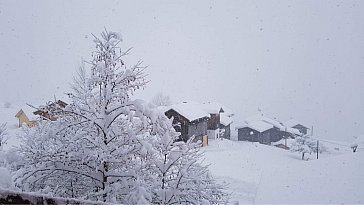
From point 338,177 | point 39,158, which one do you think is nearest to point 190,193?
point 39,158

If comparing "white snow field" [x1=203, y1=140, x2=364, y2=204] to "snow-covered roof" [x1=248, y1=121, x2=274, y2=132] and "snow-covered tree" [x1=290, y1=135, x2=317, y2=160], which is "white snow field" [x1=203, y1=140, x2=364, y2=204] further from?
"snow-covered roof" [x1=248, y1=121, x2=274, y2=132]

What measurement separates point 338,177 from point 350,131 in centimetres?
8096

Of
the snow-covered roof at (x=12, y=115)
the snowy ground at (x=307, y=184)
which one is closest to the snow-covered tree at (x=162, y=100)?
the snow-covered roof at (x=12, y=115)

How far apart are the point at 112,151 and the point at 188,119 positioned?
87.3 feet

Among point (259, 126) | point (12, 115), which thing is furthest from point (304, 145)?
point (12, 115)

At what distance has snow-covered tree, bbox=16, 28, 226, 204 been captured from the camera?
6.07 meters

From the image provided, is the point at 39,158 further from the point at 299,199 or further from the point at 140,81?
the point at 299,199

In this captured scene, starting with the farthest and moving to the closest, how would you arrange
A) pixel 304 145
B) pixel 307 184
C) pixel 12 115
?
pixel 12 115
pixel 304 145
pixel 307 184

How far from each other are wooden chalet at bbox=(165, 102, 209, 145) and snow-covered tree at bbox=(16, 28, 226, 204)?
2505cm

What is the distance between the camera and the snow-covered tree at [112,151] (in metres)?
6.07

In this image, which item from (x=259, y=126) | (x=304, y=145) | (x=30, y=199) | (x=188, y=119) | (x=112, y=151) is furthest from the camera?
(x=259, y=126)

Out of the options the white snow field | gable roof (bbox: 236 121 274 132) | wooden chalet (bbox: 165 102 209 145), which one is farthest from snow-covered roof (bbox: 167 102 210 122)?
gable roof (bbox: 236 121 274 132)

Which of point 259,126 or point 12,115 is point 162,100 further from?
point 12,115

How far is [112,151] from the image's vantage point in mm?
6258
